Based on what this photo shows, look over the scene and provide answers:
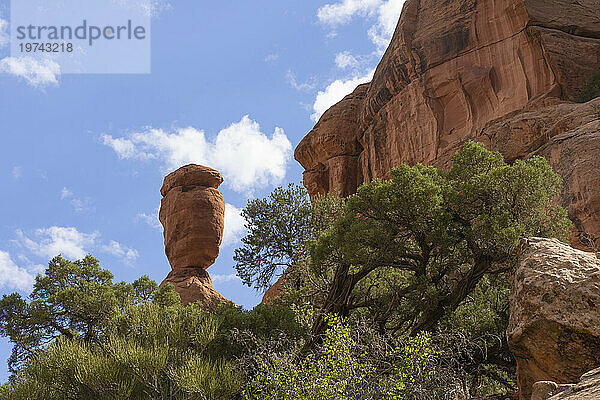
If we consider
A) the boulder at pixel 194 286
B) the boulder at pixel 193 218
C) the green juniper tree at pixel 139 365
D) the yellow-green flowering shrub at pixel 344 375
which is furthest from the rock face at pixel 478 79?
the green juniper tree at pixel 139 365

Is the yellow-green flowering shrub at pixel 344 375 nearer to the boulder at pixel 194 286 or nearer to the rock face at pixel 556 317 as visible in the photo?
the rock face at pixel 556 317

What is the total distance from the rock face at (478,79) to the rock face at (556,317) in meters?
16.7

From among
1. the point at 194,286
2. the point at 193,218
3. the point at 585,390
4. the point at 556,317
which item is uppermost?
the point at 193,218

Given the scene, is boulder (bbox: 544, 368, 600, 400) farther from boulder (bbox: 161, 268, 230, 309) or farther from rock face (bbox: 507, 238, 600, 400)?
boulder (bbox: 161, 268, 230, 309)

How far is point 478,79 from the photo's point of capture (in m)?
34.7

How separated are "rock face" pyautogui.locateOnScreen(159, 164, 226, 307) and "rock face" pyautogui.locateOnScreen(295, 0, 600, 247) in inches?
561

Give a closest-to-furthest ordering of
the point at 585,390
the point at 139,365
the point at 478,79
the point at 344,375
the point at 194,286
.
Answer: the point at 585,390 → the point at 344,375 → the point at 139,365 → the point at 478,79 → the point at 194,286

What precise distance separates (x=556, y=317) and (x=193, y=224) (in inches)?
1505

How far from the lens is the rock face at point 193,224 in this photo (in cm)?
4459

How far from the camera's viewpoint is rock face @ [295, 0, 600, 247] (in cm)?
3012

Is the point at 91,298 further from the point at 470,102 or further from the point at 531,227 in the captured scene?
the point at 470,102

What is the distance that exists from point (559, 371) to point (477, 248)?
729 cm

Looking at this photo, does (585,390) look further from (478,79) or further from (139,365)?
(478,79)

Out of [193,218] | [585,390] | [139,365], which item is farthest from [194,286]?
[585,390]
